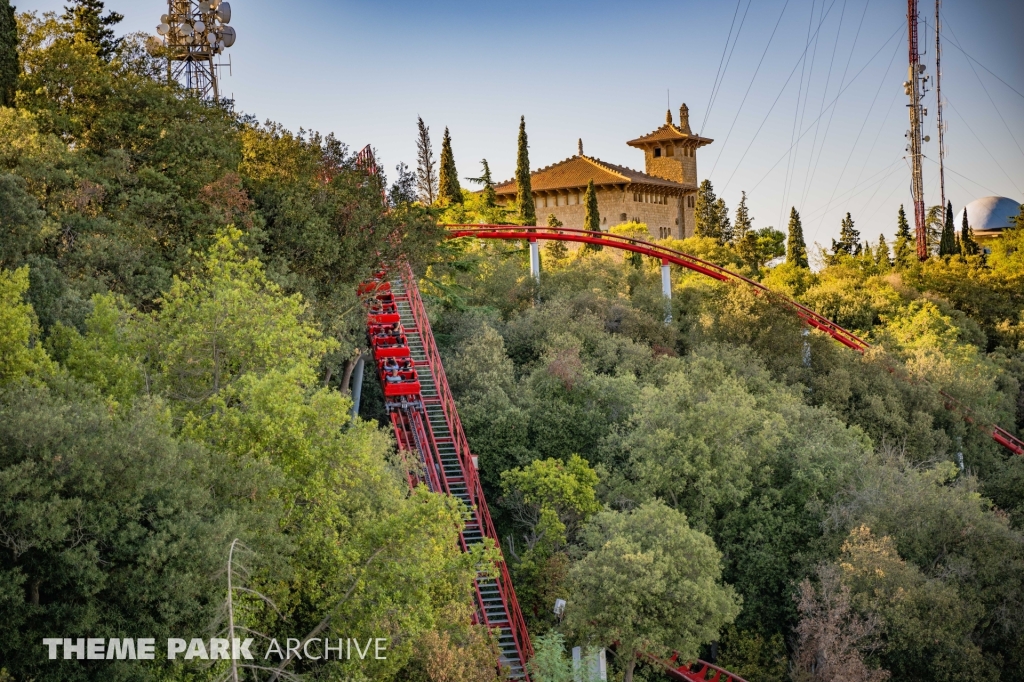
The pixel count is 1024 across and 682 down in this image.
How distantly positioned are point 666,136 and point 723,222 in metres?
8.01

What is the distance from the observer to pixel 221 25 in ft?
106

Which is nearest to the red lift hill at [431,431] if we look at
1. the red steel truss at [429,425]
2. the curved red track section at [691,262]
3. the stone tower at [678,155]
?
the red steel truss at [429,425]

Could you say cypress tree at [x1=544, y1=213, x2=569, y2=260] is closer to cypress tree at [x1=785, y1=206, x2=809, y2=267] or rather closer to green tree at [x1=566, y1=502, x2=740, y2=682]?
cypress tree at [x1=785, y1=206, x2=809, y2=267]

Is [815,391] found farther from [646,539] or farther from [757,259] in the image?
[757,259]

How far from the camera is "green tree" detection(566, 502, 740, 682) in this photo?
67.4 feet

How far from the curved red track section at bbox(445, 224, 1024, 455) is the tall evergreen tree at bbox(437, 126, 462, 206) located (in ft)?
37.7

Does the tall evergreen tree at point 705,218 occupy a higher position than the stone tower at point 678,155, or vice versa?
the stone tower at point 678,155

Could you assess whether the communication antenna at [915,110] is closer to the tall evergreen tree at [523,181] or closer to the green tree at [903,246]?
the green tree at [903,246]

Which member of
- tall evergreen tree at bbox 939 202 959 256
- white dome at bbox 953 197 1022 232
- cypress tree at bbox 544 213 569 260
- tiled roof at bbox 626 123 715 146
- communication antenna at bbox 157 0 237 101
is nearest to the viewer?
communication antenna at bbox 157 0 237 101

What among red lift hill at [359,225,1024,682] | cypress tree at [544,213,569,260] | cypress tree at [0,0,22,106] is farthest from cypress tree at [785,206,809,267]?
cypress tree at [0,0,22,106]

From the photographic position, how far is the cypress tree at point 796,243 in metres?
65.2

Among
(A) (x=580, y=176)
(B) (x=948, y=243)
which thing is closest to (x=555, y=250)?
(A) (x=580, y=176)

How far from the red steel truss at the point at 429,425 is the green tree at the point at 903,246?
117 ft

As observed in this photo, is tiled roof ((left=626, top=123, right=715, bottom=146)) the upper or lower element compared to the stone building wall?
upper
